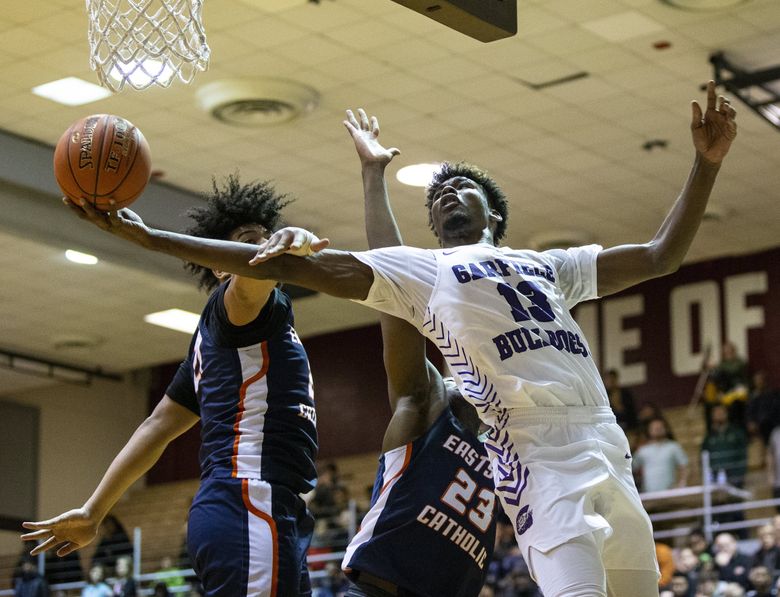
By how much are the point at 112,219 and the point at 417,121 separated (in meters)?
10.9

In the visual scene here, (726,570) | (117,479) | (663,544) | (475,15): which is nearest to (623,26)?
(726,570)

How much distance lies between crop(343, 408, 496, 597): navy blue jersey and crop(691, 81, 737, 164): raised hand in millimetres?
1422

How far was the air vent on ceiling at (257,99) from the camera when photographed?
556 inches

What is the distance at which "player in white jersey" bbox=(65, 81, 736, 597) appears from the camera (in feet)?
15.2

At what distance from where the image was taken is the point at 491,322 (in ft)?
16.0

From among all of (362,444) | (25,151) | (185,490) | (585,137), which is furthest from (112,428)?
(585,137)

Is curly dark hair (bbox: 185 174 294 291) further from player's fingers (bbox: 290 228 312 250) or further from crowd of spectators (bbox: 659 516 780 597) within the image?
crowd of spectators (bbox: 659 516 780 597)

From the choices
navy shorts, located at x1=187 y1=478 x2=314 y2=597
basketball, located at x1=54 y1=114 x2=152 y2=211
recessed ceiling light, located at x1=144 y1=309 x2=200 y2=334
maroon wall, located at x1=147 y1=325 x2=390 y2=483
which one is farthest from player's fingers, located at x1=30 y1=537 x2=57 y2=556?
maroon wall, located at x1=147 y1=325 x2=390 y2=483

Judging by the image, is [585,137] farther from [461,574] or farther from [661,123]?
[461,574]

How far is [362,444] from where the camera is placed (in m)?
23.8

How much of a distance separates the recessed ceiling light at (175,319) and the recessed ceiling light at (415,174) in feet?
20.1

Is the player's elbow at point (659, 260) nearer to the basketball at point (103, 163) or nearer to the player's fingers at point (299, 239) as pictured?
the player's fingers at point (299, 239)

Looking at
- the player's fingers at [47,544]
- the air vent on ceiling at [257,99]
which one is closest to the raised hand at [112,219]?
the player's fingers at [47,544]

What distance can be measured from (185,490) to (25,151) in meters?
10.8
